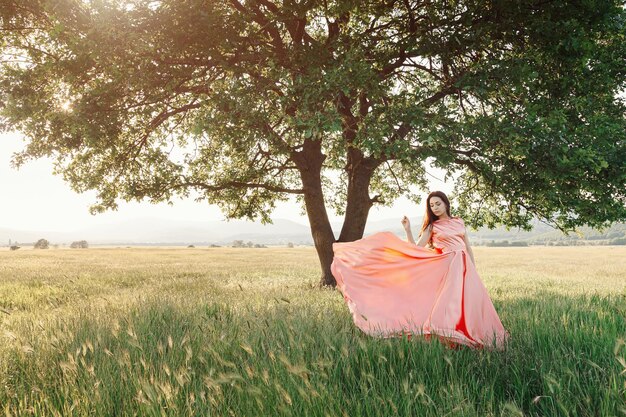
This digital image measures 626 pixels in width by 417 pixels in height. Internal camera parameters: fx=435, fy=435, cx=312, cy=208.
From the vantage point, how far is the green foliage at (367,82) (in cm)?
1022

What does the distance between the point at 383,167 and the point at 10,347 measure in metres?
15.5

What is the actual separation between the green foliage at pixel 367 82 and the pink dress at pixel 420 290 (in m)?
2.83

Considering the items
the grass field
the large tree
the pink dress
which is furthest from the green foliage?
the grass field

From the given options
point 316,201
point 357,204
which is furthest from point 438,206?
point 316,201

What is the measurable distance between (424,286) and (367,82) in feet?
18.8

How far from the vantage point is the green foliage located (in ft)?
33.5

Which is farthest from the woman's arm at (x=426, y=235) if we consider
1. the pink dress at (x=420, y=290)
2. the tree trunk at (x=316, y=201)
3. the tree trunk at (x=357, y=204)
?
the tree trunk at (x=316, y=201)

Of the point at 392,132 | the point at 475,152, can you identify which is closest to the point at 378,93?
the point at 392,132

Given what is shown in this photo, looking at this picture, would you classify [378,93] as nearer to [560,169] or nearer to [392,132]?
[392,132]

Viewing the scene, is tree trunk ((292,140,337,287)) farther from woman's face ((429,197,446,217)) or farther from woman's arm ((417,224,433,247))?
woman's face ((429,197,446,217))

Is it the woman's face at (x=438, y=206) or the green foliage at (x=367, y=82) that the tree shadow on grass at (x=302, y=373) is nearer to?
the woman's face at (x=438, y=206)

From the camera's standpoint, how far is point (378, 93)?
428 inches

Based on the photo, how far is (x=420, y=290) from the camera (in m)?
7.30

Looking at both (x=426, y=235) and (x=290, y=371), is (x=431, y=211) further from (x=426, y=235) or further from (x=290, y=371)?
(x=290, y=371)
